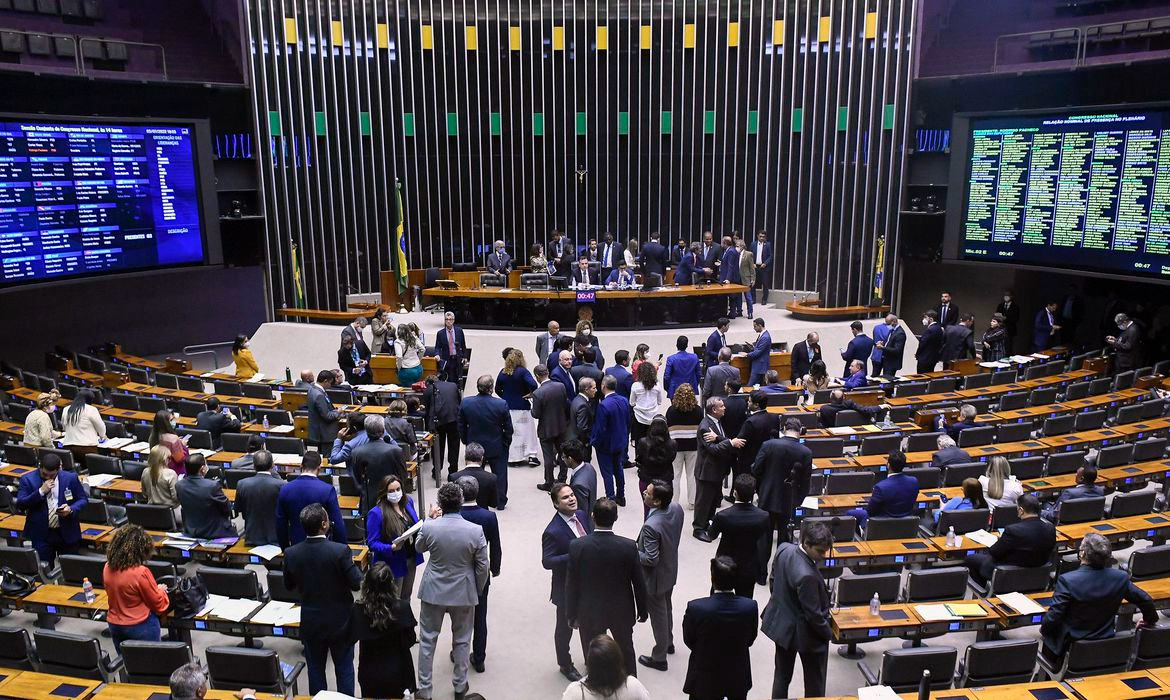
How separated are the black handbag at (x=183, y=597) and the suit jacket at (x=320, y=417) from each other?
3.47m

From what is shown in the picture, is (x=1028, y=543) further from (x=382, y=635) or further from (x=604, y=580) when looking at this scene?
(x=382, y=635)

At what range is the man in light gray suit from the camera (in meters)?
5.15

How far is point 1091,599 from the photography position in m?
5.10

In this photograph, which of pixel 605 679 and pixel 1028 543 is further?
pixel 1028 543

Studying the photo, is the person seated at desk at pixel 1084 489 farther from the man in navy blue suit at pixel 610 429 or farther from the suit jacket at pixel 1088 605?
the man in navy blue suit at pixel 610 429

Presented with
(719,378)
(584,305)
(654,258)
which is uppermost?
(654,258)

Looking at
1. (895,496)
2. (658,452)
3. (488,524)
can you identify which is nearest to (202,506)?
(488,524)

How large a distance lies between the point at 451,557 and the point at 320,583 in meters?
0.77

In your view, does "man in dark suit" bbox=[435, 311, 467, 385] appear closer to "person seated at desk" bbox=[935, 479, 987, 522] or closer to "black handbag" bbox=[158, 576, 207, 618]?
"black handbag" bbox=[158, 576, 207, 618]

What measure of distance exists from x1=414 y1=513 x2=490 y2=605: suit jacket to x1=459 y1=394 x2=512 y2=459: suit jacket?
297cm

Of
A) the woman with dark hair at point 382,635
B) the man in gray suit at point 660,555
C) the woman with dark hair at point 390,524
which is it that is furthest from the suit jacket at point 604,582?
the woman with dark hair at point 390,524

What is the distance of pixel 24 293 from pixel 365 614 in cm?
1400

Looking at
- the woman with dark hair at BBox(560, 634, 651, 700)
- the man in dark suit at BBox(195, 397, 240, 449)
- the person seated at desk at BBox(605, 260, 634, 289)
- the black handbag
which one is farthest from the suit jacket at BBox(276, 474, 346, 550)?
the person seated at desk at BBox(605, 260, 634, 289)

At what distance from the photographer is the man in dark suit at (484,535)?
5406 mm
